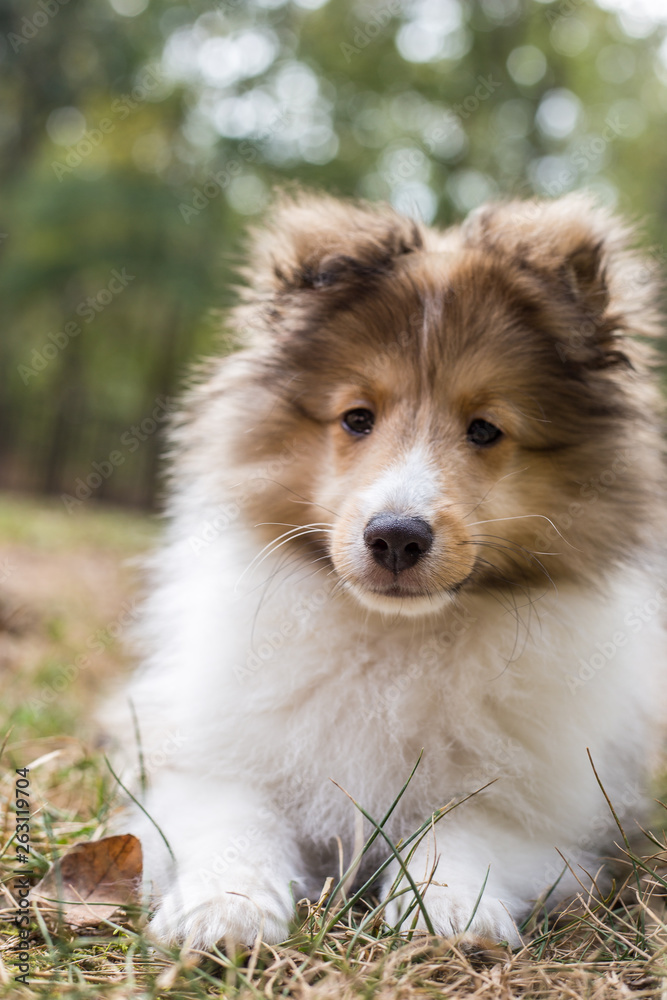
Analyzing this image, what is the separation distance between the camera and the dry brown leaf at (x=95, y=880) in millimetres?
2168

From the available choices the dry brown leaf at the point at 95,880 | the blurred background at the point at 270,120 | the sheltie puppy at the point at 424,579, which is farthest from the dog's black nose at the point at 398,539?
the blurred background at the point at 270,120

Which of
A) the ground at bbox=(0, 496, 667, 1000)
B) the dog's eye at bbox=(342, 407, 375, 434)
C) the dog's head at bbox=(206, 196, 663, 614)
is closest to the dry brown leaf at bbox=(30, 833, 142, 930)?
the ground at bbox=(0, 496, 667, 1000)

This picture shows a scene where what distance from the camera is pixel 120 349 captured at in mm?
23641

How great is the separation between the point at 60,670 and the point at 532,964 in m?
3.59

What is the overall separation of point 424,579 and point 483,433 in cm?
60

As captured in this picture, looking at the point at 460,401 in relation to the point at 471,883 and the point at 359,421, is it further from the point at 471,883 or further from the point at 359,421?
the point at 471,883

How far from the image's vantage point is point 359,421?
9.20ft

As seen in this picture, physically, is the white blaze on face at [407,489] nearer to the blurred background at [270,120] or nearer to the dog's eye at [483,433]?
the dog's eye at [483,433]

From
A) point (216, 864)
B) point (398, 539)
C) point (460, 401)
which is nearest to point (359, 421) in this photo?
point (460, 401)

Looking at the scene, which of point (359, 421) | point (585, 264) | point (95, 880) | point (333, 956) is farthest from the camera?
point (585, 264)

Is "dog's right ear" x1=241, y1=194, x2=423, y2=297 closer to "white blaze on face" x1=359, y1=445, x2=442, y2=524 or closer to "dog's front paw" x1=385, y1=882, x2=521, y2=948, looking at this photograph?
"white blaze on face" x1=359, y1=445, x2=442, y2=524

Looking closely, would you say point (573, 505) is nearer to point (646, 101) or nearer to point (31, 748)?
point (31, 748)

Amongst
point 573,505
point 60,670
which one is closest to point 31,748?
point 60,670

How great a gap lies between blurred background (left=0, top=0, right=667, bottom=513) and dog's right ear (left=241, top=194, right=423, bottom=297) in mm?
12069
